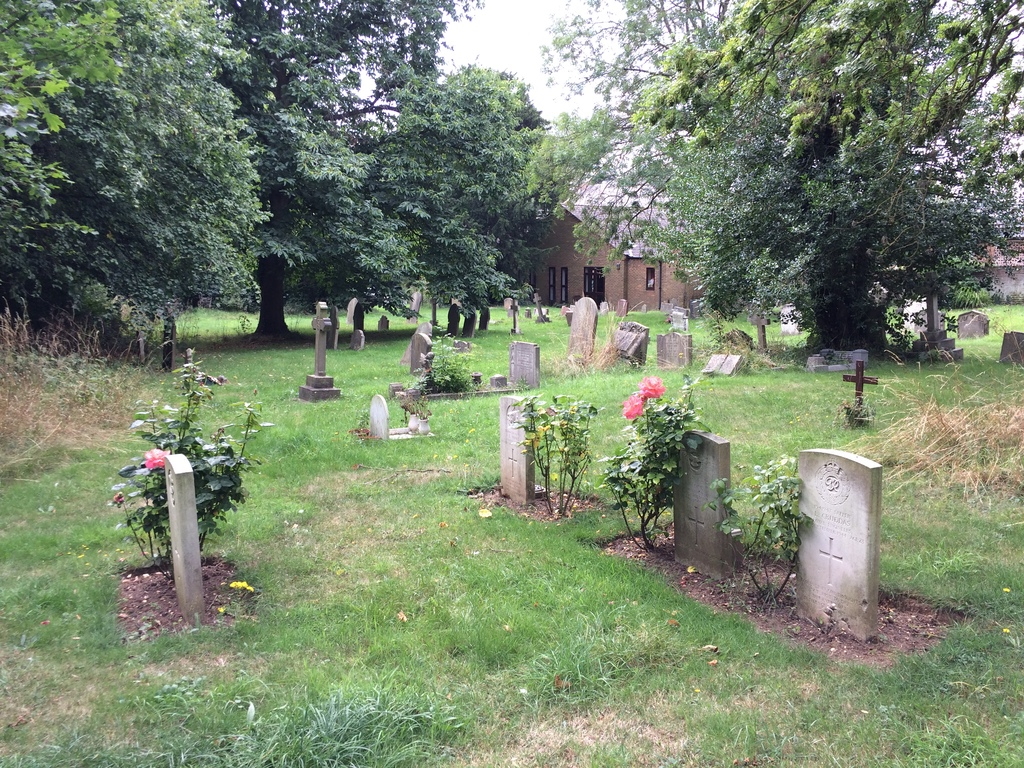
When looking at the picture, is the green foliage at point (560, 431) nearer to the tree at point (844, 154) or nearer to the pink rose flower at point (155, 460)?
the pink rose flower at point (155, 460)

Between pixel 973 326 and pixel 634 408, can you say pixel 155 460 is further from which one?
pixel 973 326

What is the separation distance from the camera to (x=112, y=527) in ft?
21.3

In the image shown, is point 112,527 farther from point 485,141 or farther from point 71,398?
point 485,141

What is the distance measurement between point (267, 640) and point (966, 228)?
1522cm

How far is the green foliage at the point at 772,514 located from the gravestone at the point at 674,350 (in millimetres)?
10772

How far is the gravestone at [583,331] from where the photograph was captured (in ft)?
53.8

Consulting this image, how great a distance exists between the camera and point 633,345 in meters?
16.5

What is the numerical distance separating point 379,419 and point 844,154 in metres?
9.40

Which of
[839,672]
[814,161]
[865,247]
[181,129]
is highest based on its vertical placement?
[181,129]

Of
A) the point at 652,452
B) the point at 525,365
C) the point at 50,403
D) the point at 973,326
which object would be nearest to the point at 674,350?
the point at 525,365

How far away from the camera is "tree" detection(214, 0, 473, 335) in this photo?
2044cm

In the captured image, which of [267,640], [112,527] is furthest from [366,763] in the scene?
[112,527]

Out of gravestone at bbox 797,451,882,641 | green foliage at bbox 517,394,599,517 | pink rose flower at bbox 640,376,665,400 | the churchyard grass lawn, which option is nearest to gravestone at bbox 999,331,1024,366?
the churchyard grass lawn

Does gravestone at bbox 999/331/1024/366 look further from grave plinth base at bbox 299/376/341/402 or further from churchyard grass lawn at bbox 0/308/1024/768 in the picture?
grave plinth base at bbox 299/376/341/402
